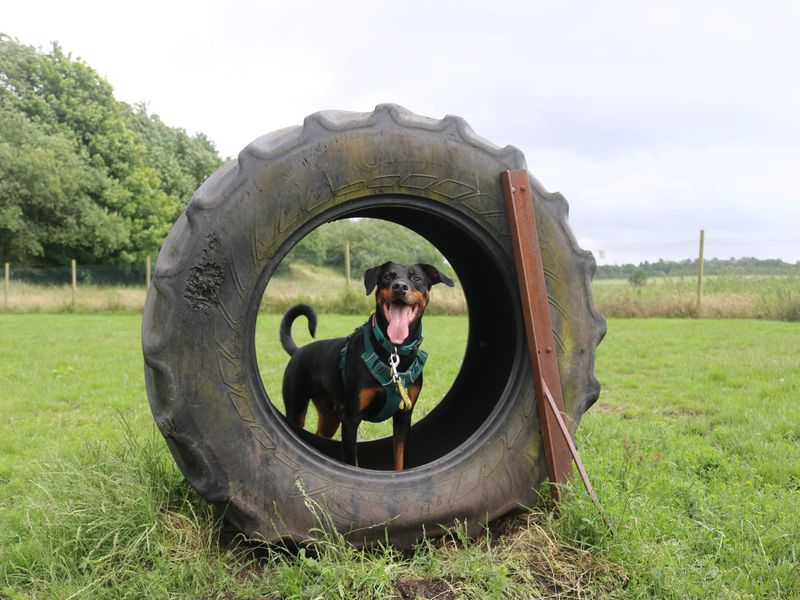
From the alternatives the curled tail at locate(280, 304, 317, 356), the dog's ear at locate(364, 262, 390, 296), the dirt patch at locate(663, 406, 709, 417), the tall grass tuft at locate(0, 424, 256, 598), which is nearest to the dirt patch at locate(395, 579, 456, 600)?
the tall grass tuft at locate(0, 424, 256, 598)

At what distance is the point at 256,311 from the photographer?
2904 mm

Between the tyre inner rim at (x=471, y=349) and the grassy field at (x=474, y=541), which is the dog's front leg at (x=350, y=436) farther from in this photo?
the grassy field at (x=474, y=541)

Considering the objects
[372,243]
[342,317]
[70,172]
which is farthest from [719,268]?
[70,172]

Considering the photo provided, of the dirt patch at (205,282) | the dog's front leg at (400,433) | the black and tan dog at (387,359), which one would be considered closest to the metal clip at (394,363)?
the black and tan dog at (387,359)

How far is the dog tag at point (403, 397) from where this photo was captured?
133 inches

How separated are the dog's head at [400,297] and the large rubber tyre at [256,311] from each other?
0.46m

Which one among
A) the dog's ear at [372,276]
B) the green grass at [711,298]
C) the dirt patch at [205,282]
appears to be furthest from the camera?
the green grass at [711,298]

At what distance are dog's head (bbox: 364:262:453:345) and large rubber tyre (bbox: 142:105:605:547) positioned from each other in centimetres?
46

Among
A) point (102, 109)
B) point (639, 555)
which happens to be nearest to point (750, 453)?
point (639, 555)

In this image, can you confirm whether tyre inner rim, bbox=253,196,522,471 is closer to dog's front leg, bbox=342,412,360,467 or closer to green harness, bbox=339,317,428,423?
dog's front leg, bbox=342,412,360,467

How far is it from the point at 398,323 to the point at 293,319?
4.09 ft

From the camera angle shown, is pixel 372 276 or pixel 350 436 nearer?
pixel 350 436

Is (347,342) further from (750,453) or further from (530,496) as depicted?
(750,453)

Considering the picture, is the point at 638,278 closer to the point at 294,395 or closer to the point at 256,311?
the point at 294,395
